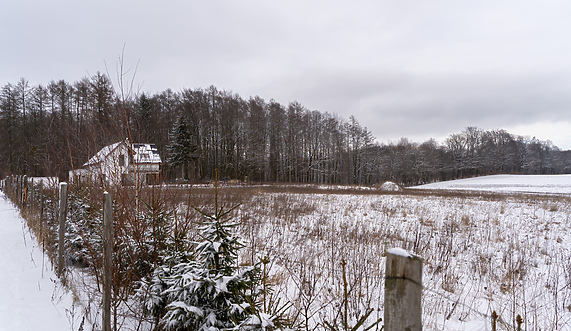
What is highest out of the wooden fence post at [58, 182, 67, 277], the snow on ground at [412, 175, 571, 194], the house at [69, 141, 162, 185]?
the house at [69, 141, 162, 185]

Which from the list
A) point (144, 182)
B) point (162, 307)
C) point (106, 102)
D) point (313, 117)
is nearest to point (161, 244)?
point (162, 307)

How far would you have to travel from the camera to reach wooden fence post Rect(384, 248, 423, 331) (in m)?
0.98

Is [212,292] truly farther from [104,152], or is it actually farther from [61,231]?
[61,231]

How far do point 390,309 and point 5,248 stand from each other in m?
9.16

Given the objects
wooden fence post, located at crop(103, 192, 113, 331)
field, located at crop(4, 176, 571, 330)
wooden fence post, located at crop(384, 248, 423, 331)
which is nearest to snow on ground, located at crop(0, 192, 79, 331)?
field, located at crop(4, 176, 571, 330)

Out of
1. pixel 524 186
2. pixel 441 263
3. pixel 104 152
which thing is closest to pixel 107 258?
pixel 104 152

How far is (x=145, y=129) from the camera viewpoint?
12.5ft

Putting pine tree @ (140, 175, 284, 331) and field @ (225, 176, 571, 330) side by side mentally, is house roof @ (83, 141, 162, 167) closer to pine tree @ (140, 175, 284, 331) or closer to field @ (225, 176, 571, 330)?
pine tree @ (140, 175, 284, 331)

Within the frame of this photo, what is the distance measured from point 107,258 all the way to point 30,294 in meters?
2.69

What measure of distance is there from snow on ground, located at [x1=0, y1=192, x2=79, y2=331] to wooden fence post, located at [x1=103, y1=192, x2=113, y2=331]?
2.10ft

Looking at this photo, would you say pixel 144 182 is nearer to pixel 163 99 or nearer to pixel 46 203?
pixel 46 203

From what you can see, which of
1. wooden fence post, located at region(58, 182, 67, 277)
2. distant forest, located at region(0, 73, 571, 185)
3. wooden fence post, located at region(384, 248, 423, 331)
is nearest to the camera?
wooden fence post, located at region(384, 248, 423, 331)

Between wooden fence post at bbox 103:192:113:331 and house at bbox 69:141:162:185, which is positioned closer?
wooden fence post at bbox 103:192:113:331

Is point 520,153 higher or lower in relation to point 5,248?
higher
